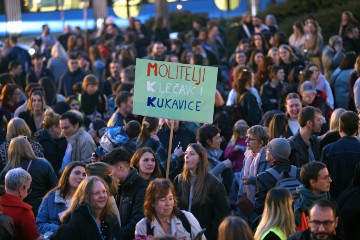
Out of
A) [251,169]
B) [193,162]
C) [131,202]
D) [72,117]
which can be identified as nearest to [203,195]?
[193,162]

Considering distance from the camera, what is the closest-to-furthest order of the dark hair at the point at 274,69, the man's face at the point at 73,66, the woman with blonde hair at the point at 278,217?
the woman with blonde hair at the point at 278,217, the dark hair at the point at 274,69, the man's face at the point at 73,66

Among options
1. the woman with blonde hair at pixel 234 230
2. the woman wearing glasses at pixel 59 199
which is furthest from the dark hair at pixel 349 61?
the woman with blonde hair at pixel 234 230

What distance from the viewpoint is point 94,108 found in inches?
699

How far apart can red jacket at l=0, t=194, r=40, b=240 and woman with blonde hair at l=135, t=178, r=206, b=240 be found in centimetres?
99

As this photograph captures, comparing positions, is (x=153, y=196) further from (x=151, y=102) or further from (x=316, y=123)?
(x=316, y=123)

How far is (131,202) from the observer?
10.9 metres

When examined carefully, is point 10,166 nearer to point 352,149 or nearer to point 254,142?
point 254,142

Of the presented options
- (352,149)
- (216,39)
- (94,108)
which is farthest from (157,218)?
(216,39)

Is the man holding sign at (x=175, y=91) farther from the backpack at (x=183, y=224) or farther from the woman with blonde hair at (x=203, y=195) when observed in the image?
the backpack at (x=183, y=224)

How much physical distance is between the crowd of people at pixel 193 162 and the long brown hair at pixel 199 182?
0.01 meters

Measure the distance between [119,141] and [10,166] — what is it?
1283mm

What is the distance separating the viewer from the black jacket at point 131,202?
1073cm

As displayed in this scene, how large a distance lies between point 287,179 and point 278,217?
1739 millimetres

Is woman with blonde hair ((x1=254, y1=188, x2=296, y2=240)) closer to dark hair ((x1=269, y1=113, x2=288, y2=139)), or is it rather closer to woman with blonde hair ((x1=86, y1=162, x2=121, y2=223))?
woman with blonde hair ((x1=86, y1=162, x2=121, y2=223))
